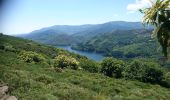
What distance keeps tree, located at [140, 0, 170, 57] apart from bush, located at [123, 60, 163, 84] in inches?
3123

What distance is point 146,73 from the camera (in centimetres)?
8938

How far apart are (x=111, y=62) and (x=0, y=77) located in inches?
2493

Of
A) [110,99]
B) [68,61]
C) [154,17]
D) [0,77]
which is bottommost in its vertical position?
[68,61]

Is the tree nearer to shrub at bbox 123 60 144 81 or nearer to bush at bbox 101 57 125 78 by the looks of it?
bush at bbox 101 57 125 78

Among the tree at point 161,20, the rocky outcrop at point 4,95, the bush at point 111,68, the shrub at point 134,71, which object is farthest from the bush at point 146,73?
the tree at point 161,20

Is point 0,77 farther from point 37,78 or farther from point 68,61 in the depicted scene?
point 68,61

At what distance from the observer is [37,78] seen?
31.8 metres

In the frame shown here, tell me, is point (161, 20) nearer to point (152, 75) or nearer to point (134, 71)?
point (152, 75)

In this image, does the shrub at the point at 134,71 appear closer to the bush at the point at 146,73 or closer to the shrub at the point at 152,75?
the bush at the point at 146,73

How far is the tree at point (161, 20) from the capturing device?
915 cm

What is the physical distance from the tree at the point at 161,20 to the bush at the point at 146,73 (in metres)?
79.3

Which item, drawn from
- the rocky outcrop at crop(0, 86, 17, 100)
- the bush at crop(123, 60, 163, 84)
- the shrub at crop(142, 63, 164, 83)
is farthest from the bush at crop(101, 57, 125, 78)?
the rocky outcrop at crop(0, 86, 17, 100)

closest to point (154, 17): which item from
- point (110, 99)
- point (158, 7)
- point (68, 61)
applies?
point (158, 7)

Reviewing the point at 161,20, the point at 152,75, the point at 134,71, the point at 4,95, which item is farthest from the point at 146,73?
the point at 161,20
